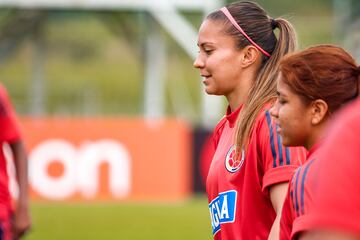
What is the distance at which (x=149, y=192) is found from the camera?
1905 cm

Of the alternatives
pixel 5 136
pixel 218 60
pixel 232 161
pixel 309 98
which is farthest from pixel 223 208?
pixel 5 136

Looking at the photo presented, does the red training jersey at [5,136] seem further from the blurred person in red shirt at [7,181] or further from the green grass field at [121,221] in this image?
the green grass field at [121,221]

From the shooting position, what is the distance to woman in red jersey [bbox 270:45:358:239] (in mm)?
3096

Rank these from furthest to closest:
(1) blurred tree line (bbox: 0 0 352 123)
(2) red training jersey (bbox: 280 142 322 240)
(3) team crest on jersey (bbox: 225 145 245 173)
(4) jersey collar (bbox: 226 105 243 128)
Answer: (1) blurred tree line (bbox: 0 0 352 123) → (4) jersey collar (bbox: 226 105 243 128) → (3) team crest on jersey (bbox: 225 145 245 173) → (2) red training jersey (bbox: 280 142 322 240)

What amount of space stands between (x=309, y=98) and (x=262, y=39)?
130cm

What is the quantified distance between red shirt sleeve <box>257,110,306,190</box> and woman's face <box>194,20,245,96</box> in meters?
0.41

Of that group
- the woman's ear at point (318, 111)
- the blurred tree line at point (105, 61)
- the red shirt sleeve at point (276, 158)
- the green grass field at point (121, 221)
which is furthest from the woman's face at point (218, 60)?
the blurred tree line at point (105, 61)

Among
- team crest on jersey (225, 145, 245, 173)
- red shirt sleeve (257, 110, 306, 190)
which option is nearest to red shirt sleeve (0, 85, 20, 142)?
team crest on jersey (225, 145, 245, 173)

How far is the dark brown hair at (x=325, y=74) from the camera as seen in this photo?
10.2 ft

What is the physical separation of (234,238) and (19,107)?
78.5 ft

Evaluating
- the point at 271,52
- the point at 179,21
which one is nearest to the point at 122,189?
the point at 179,21

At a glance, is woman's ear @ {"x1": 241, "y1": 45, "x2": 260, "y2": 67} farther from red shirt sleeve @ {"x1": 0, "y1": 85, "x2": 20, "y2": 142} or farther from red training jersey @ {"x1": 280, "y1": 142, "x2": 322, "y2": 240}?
red shirt sleeve @ {"x1": 0, "y1": 85, "x2": 20, "y2": 142}

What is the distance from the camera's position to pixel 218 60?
14.4 ft

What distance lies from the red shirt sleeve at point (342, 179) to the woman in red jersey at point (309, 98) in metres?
0.57
